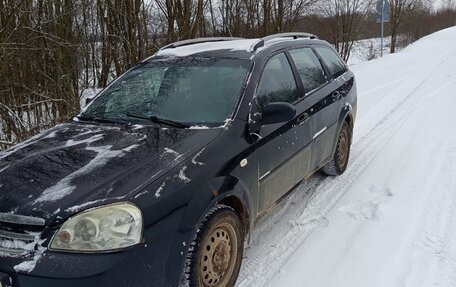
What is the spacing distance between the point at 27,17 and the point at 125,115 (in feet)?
21.4

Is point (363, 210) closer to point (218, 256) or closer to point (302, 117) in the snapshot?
point (302, 117)

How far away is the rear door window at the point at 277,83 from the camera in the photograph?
3.54 m

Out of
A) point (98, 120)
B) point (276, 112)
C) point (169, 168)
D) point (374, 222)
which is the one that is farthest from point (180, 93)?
point (374, 222)

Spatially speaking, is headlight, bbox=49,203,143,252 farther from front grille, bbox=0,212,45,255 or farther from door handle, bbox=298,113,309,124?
door handle, bbox=298,113,309,124

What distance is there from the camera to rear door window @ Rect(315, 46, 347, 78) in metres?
5.07

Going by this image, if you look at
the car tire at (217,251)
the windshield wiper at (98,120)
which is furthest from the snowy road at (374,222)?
the windshield wiper at (98,120)

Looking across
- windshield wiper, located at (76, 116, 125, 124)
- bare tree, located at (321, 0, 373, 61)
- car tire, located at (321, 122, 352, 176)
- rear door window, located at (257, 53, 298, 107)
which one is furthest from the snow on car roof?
bare tree, located at (321, 0, 373, 61)

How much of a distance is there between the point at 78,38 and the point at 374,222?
33.9ft

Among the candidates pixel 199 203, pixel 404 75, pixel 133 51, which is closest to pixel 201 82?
pixel 199 203

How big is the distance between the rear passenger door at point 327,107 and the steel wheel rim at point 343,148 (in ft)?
1.01

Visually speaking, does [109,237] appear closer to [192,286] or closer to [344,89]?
[192,286]

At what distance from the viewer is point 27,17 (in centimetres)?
859

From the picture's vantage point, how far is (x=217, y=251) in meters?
2.83

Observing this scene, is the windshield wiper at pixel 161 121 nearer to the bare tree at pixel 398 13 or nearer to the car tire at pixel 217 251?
the car tire at pixel 217 251
